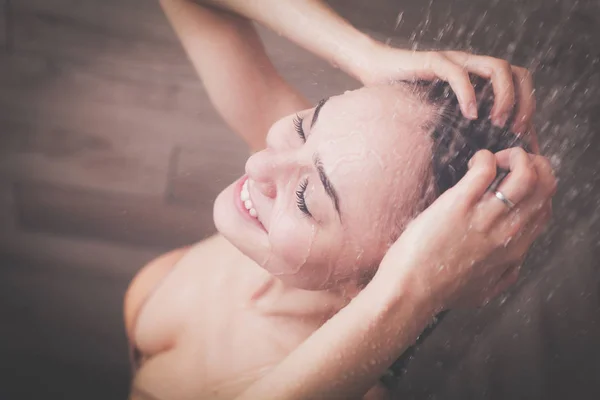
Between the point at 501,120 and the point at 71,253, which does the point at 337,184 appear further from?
the point at 71,253

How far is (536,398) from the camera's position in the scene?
1.72ft

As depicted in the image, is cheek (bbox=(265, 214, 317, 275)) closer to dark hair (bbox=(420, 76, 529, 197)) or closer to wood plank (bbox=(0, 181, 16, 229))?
dark hair (bbox=(420, 76, 529, 197))

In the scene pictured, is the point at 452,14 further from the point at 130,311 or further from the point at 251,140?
the point at 130,311

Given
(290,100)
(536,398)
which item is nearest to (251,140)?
(290,100)

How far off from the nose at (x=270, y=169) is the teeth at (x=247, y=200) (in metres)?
0.02

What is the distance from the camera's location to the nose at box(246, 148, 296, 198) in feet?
1.30

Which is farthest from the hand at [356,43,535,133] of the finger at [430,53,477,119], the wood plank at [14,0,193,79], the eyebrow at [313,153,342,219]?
the wood plank at [14,0,193,79]

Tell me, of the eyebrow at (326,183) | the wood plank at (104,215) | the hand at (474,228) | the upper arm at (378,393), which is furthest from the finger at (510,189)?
the wood plank at (104,215)

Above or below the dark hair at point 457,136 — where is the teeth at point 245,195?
below

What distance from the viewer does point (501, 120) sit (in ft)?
1.33

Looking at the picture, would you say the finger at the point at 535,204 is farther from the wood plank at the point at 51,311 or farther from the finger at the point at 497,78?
the wood plank at the point at 51,311

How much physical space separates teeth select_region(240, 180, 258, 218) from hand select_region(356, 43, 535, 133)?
0.15m

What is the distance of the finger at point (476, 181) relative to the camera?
364mm

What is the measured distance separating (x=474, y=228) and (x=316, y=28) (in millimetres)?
248
